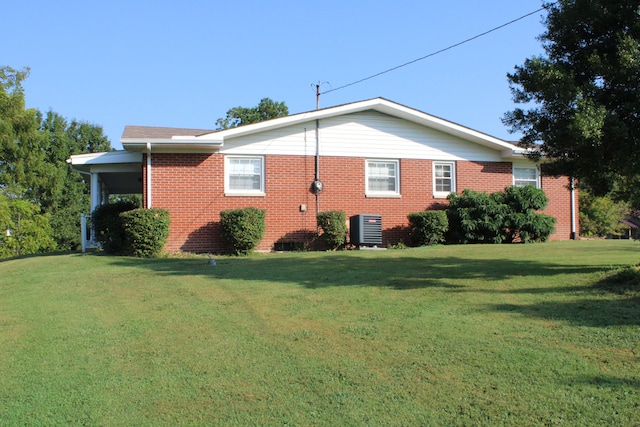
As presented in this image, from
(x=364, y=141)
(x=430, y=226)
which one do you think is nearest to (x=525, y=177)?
(x=430, y=226)

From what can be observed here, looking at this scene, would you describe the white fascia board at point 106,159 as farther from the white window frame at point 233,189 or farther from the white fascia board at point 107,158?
the white window frame at point 233,189

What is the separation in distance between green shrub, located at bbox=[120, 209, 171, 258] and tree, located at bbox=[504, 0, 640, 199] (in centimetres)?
916

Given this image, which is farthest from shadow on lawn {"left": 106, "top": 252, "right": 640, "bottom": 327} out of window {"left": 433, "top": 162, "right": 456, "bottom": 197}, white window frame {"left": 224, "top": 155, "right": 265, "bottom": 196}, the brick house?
window {"left": 433, "top": 162, "right": 456, "bottom": 197}

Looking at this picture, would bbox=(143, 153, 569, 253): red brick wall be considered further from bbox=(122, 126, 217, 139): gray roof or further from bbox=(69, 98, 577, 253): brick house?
bbox=(122, 126, 217, 139): gray roof

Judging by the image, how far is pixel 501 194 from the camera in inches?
675

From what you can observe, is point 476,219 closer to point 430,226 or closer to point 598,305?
point 430,226

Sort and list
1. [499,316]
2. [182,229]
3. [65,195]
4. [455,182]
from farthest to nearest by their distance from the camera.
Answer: [65,195], [455,182], [182,229], [499,316]

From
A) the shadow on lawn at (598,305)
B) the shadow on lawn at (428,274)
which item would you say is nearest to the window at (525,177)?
the shadow on lawn at (428,274)

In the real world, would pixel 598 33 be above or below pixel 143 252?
above

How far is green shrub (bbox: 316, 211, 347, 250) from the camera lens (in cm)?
1562

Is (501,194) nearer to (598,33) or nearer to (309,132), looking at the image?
(309,132)

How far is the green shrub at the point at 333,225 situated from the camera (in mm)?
15617

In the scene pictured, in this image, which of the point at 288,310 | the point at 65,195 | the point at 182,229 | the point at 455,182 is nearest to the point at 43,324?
the point at 288,310

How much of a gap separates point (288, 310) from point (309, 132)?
10343 millimetres
